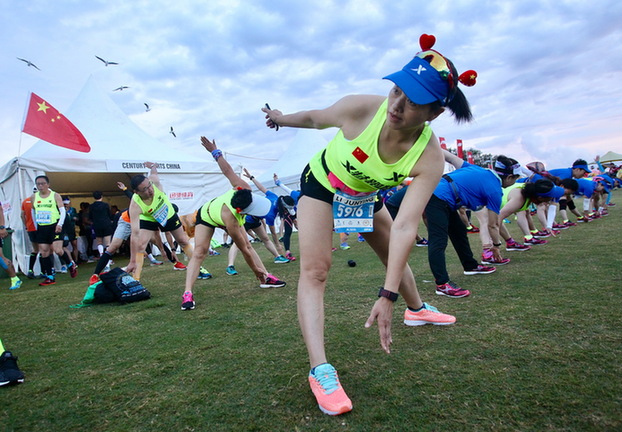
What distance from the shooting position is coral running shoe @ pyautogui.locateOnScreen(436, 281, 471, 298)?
378 centimetres

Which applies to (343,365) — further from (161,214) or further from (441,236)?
(161,214)

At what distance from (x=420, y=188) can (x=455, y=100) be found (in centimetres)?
54

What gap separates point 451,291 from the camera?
12.5 feet

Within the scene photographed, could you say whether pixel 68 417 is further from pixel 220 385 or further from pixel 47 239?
pixel 47 239

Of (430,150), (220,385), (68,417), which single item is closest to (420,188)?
(430,150)

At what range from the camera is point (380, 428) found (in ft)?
5.46

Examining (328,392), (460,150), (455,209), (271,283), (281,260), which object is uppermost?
(460,150)

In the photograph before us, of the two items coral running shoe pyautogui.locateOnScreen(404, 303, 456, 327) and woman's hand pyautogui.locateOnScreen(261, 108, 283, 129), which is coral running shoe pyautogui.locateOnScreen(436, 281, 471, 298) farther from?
woman's hand pyautogui.locateOnScreen(261, 108, 283, 129)

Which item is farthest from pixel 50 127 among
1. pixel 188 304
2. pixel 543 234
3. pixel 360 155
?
pixel 543 234

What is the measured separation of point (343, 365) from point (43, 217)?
7.89m

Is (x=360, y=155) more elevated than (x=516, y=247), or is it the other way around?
(x=360, y=155)

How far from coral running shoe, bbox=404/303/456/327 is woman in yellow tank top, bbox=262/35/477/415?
1.04 metres

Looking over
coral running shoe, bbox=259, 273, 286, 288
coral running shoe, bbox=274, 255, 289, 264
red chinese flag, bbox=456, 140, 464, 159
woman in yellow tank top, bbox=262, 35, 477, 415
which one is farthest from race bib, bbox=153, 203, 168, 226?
red chinese flag, bbox=456, 140, 464, 159

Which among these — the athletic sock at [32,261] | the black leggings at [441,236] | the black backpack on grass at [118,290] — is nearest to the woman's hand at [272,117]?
the black leggings at [441,236]
